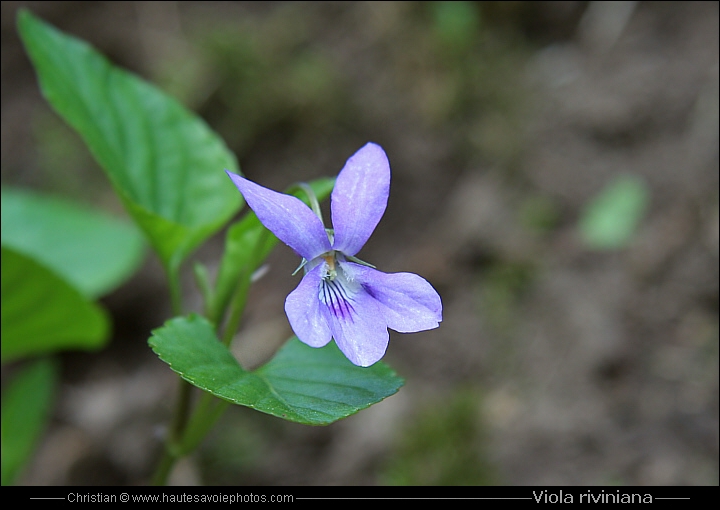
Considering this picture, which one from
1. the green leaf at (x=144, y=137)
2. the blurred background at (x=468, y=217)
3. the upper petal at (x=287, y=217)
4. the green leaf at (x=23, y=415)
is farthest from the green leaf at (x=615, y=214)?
the green leaf at (x=23, y=415)

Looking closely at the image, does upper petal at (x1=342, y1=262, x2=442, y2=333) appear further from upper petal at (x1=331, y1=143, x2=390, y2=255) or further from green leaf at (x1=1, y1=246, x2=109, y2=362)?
green leaf at (x1=1, y1=246, x2=109, y2=362)

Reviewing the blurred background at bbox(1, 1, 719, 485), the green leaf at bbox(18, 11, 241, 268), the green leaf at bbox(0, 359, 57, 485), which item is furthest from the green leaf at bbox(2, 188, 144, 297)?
the green leaf at bbox(18, 11, 241, 268)

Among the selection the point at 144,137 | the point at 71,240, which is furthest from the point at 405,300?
the point at 71,240

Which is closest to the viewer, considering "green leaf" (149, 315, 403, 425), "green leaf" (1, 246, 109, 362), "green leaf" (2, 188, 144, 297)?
"green leaf" (149, 315, 403, 425)

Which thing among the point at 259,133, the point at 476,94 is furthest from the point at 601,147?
the point at 259,133

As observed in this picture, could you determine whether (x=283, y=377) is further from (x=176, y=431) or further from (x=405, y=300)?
(x=176, y=431)

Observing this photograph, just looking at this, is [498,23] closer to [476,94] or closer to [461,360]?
[476,94]
